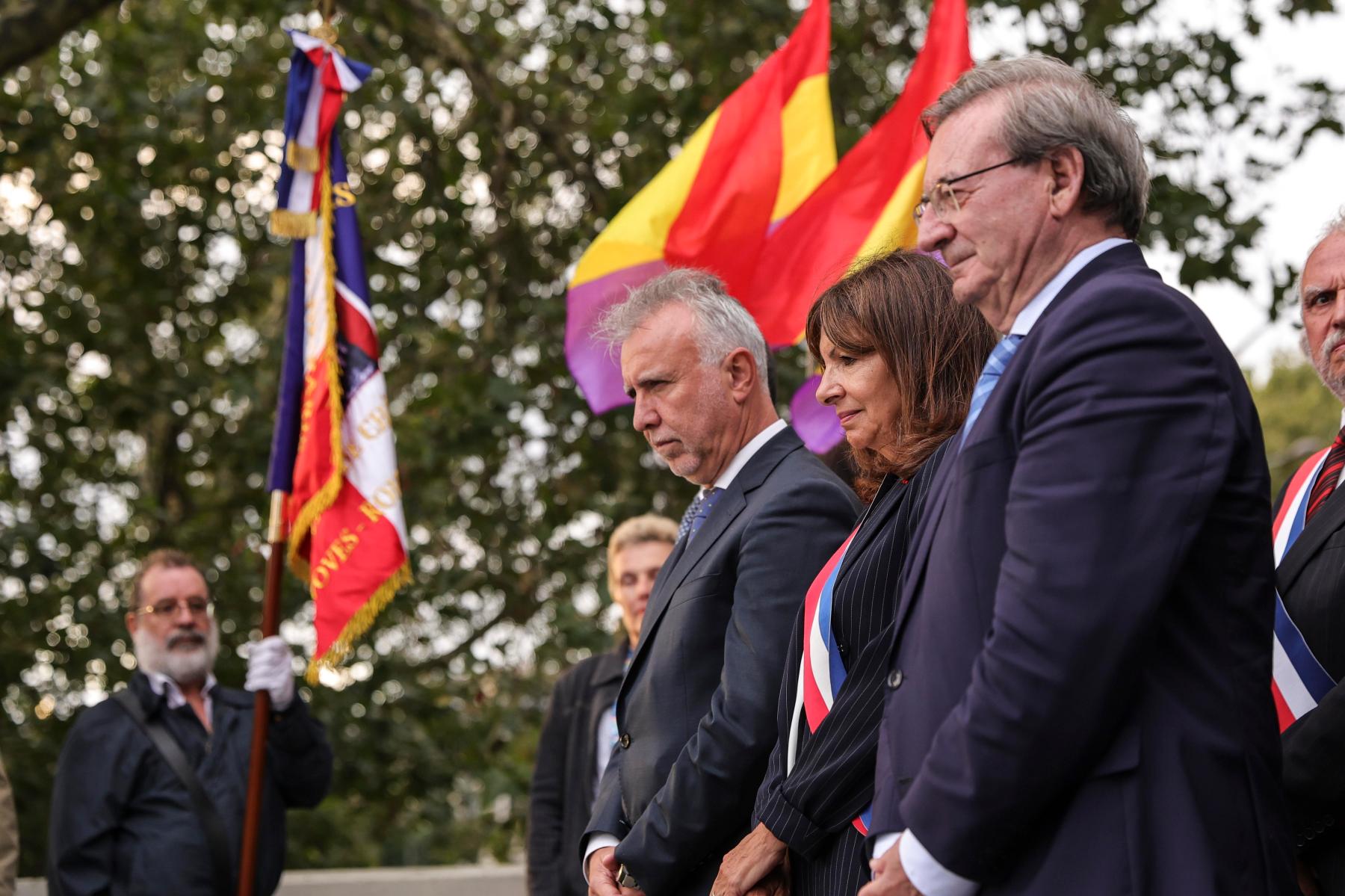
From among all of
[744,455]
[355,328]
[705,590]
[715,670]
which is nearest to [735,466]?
[744,455]

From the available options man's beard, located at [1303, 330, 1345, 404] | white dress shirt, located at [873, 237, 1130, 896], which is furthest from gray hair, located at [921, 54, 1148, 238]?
man's beard, located at [1303, 330, 1345, 404]

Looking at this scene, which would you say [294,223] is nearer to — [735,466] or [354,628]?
[354,628]

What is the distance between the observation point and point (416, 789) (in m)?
8.29

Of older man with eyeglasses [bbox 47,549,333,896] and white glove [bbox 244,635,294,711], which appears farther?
white glove [bbox 244,635,294,711]

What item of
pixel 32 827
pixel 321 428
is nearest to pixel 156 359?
pixel 32 827

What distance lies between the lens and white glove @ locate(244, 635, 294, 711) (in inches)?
199

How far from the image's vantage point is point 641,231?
19.5 ft

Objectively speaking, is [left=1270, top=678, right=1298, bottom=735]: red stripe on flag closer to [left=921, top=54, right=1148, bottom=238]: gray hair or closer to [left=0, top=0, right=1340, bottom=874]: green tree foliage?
[left=921, top=54, right=1148, bottom=238]: gray hair

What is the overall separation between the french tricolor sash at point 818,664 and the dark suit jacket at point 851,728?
17 millimetres

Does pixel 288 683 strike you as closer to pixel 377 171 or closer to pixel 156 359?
pixel 156 359

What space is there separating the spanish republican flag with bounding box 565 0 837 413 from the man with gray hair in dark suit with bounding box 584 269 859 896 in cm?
237

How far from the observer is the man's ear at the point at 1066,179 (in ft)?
6.87

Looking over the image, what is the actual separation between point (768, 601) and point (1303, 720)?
976 mm

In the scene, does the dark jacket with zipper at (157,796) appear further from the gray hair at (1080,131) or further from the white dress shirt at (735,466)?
the gray hair at (1080,131)
